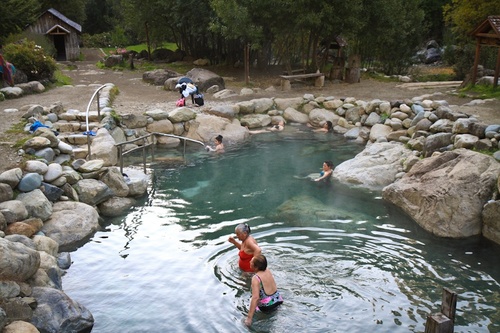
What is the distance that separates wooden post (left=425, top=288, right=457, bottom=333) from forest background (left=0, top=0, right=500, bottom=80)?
1606cm

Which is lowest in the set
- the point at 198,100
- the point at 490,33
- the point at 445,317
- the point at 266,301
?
the point at 266,301

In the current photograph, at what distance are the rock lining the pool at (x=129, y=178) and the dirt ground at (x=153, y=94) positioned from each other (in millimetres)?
897

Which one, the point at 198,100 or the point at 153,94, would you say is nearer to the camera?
the point at 198,100

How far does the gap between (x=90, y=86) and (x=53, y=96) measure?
308cm

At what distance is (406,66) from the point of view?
97.1 ft

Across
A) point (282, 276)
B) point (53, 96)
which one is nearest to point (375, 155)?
point (282, 276)

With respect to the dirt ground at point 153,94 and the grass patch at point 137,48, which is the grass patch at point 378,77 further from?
the grass patch at point 137,48

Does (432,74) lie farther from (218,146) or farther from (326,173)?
(326,173)

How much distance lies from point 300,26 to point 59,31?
66.3ft

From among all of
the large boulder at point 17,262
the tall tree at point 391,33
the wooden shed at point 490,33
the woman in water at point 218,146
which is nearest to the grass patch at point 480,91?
the wooden shed at point 490,33

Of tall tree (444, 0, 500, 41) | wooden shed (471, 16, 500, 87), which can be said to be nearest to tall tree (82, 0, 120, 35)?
tall tree (444, 0, 500, 41)

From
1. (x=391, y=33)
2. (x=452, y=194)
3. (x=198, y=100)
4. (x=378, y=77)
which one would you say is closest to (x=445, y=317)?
(x=452, y=194)

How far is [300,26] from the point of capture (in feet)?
70.7

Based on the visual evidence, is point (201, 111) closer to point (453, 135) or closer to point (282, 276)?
point (453, 135)
